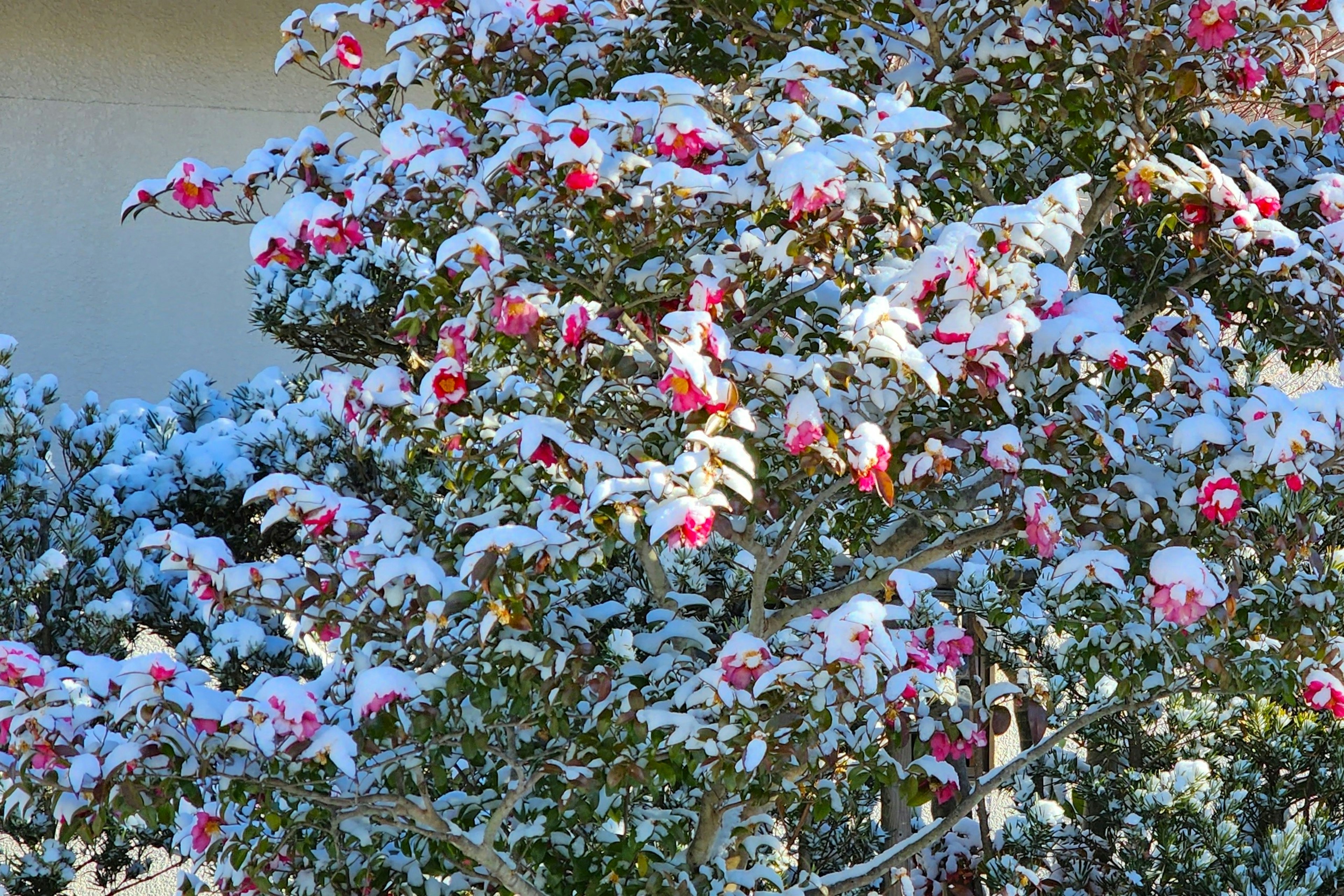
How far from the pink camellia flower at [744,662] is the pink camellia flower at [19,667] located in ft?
3.87

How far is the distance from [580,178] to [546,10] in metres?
0.44

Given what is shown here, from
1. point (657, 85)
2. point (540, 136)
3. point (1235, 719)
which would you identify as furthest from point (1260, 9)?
point (1235, 719)

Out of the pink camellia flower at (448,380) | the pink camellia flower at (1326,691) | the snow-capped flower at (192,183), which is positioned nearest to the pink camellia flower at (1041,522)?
the pink camellia flower at (1326,691)

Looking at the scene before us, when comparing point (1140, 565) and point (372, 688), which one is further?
point (1140, 565)

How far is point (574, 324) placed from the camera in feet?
6.65

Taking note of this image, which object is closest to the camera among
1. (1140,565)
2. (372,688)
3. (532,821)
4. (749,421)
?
(749,421)

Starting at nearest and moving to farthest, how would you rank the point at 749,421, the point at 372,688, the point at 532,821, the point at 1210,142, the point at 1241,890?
1. the point at 749,421
2. the point at 372,688
3. the point at 532,821
4. the point at 1210,142
5. the point at 1241,890

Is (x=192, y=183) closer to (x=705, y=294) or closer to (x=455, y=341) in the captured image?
(x=455, y=341)

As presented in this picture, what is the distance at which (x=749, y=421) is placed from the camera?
195cm

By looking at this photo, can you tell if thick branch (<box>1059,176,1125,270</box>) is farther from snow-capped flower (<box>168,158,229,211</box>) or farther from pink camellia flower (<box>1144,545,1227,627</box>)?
snow-capped flower (<box>168,158,229,211</box>)

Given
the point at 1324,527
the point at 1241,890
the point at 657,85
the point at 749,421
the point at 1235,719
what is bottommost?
the point at 1241,890

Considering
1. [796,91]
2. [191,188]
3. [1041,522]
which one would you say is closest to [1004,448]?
[1041,522]

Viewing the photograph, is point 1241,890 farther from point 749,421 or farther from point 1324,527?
point 749,421

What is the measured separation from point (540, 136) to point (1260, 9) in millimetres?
1400
